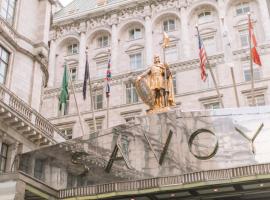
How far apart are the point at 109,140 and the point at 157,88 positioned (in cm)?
361

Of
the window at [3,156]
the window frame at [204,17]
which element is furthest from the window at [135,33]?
the window at [3,156]

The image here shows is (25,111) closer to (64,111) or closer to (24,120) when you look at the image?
(24,120)

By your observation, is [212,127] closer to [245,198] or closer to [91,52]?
[245,198]

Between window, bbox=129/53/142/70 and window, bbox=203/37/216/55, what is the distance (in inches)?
282

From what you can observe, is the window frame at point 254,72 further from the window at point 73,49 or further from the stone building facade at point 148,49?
the window at point 73,49

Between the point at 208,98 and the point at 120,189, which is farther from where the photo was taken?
the point at 208,98

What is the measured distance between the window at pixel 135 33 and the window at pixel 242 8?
10.8 metres

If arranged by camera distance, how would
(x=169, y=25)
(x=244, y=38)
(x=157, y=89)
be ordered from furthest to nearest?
1. (x=169, y=25)
2. (x=244, y=38)
3. (x=157, y=89)

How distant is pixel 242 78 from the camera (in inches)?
1766

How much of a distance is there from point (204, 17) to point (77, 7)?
16974 mm

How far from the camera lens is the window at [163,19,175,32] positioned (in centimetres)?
5103

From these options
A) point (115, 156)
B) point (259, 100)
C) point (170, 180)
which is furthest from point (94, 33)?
point (170, 180)

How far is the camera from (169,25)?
5128cm

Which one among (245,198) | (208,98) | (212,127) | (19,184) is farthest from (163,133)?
(208,98)
